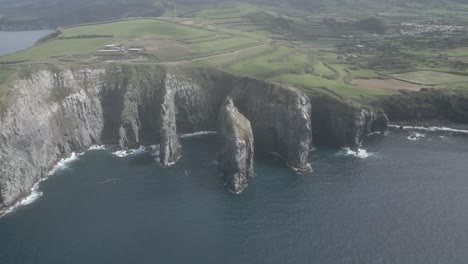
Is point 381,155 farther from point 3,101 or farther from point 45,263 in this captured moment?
point 3,101

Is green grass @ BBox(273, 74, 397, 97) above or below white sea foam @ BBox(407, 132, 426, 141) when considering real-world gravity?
above

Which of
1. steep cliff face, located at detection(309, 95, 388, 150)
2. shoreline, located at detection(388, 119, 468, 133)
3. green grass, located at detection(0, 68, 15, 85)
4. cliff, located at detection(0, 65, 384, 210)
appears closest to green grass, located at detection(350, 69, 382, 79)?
shoreline, located at detection(388, 119, 468, 133)

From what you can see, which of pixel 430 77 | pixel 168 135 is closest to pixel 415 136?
pixel 430 77

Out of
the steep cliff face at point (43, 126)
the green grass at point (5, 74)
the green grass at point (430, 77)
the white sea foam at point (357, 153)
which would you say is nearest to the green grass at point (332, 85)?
the green grass at point (430, 77)

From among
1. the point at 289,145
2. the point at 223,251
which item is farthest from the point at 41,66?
the point at 223,251

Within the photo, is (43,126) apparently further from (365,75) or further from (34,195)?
(365,75)

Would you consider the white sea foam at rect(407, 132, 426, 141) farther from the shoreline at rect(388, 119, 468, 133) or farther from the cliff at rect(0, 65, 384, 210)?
the cliff at rect(0, 65, 384, 210)

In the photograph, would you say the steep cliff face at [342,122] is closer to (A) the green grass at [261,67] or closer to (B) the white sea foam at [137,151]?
(A) the green grass at [261,67]
